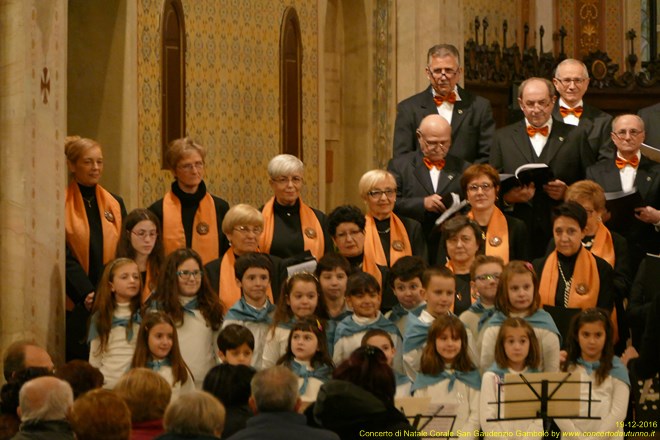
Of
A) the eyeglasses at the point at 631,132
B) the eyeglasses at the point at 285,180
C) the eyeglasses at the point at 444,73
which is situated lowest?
the eyeglasses at the point at 285,180

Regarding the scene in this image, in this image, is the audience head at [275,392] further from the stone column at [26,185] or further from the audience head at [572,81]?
the audience head at [572,81]

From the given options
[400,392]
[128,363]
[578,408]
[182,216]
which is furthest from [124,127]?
[578,408]

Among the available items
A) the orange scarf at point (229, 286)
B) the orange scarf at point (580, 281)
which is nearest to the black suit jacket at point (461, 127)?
the orange scarf at point (580, 281)

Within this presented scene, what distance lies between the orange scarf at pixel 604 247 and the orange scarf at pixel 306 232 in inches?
65.8

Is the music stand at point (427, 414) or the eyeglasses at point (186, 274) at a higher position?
the eyeglasses at point (186, 274)

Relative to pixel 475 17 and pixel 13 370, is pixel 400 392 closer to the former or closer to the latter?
pixel 13 370

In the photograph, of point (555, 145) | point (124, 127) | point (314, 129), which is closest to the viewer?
point (555, 145)

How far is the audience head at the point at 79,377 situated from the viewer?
7059mm

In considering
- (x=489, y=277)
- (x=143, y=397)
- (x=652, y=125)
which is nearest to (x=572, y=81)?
(x=652, y=125)

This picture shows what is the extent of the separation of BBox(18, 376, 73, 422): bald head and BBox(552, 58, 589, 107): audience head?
16.5 ft

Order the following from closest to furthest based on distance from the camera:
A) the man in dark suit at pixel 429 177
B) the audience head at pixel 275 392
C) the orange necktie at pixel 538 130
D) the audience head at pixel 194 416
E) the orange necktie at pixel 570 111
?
the audience head at pixel 194 416 < the audience head at pixel 275 392 < the man in dark suit at pixel 429 177 < the orange necktie at pixel 538 130 < the orange necktie at pixel 570 111

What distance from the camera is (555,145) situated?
10.0 metres

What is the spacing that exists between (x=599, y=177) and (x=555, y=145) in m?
0.38

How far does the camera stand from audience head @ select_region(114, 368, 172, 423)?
6570mm
